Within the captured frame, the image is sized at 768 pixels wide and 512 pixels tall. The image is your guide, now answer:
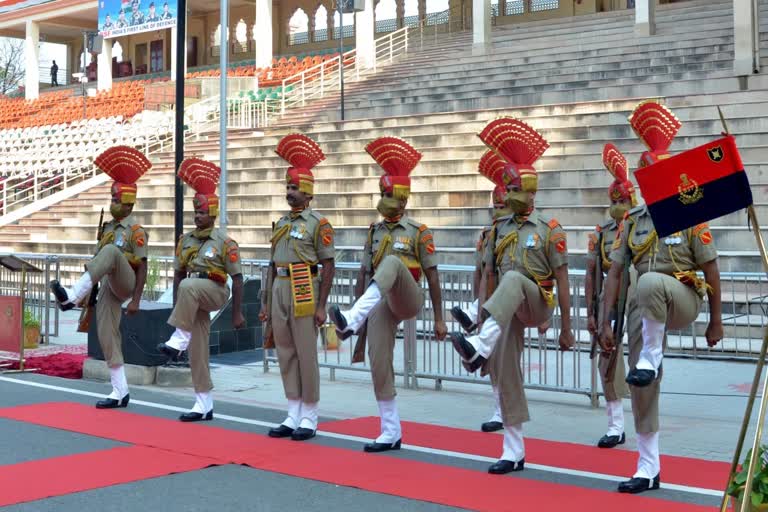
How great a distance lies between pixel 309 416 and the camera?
7.98m

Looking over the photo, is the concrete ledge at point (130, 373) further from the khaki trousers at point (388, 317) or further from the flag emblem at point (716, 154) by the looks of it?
the flag emblem at point (716, 154)

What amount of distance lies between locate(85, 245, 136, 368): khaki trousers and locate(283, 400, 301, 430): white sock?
6.88 feet

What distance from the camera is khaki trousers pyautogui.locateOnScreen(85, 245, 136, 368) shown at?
29.8 feet

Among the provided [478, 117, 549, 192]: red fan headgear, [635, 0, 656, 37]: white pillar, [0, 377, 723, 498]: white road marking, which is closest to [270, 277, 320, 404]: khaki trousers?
[0, 377, 723, 498]: white road marking

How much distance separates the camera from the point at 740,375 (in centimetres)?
1083

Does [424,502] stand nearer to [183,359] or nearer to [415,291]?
[415,291]

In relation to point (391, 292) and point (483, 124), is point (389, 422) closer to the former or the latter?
point (391, 292)

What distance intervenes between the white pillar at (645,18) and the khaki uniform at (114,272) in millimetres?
18674

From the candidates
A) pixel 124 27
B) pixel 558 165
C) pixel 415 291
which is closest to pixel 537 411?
pixel 415 291

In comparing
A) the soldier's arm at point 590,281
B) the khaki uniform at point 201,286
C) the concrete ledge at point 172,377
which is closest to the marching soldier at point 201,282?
the khaki uniform at point 201,286

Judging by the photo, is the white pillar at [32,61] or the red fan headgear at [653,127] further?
the white pillar at [32,61]

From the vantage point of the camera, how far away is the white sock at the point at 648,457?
615 cm

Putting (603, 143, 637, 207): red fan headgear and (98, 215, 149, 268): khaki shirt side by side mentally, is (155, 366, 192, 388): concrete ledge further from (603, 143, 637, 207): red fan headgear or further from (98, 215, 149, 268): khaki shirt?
(603, 143, 637, 207): red fan headgear

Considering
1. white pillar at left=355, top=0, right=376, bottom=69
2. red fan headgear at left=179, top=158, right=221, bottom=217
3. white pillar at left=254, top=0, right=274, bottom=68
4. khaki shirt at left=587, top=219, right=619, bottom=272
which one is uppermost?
white pillar at left=254, top=0, right=274, bottom=68
